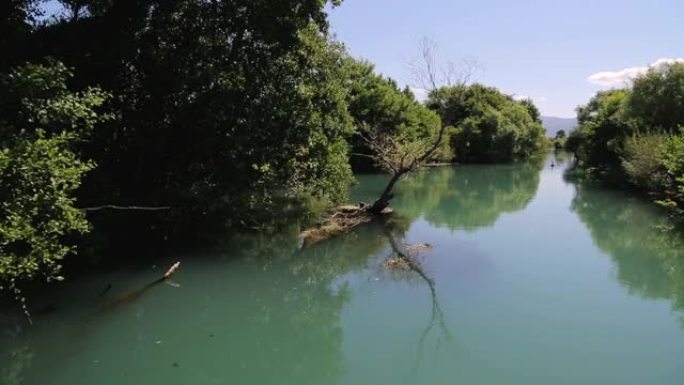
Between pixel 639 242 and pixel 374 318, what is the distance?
40.7 ft

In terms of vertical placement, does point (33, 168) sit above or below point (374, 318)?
above

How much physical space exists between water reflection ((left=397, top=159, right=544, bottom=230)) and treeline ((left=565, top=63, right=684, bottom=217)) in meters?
5.20

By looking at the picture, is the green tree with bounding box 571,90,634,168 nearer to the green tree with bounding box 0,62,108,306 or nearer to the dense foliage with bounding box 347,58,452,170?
the dense foliage with bounding box 347,58,452,170

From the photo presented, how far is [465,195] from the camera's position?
34.2 meters

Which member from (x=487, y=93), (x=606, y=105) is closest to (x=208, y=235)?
(x=606, y=105)

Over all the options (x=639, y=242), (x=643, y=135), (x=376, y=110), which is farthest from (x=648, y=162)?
(x=376, y=110)

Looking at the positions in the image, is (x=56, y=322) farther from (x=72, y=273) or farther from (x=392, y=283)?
(x=392, y=283)

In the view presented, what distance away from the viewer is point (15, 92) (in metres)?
9.18

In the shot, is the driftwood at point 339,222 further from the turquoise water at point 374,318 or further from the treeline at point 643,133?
the treeline at point 643,133

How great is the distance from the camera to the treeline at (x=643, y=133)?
26891 millimetres

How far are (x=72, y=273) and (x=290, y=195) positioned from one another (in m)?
8.03

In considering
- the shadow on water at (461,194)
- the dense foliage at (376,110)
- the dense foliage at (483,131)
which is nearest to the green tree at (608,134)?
the shadow on water at (461,194)

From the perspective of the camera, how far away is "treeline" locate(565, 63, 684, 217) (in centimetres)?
2689

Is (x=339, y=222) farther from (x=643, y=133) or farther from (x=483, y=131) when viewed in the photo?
(x=483, y=131)
